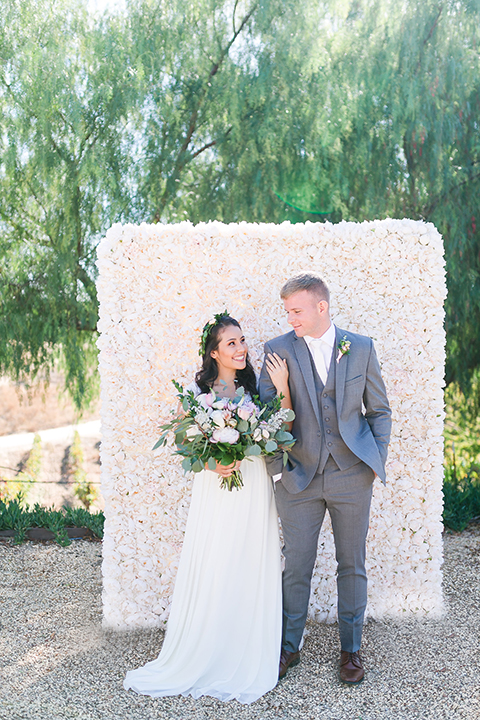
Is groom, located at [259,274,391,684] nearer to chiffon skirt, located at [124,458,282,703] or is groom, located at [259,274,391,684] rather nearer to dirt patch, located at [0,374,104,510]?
chiffon skirt, located at [124,458,282,703]

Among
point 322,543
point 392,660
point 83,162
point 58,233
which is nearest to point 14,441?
point 58,233

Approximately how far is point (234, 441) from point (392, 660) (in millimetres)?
1586

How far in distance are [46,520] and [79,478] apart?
2.24m

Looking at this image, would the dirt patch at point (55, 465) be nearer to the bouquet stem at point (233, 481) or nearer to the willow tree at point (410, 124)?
the willow tree at point (410, 124)

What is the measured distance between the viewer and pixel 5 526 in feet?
17.3

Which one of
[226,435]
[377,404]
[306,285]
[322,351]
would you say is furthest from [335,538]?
[306,285]

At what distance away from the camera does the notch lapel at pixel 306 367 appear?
2.78 m

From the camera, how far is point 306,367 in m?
2.80

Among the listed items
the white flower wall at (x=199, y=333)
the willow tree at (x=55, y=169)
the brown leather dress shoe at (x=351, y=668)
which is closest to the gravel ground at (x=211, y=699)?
the brown leather dress shoe at (x=351, y=668)

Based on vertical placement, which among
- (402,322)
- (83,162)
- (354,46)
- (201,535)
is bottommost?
(201,535)

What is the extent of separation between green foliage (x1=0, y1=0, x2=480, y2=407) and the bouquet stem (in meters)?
3.31

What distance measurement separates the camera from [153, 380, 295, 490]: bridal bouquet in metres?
2.61

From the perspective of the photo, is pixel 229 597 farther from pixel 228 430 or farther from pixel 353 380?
pixel 353 380

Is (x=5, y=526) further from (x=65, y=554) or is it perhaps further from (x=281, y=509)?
(x=281, y=509)
